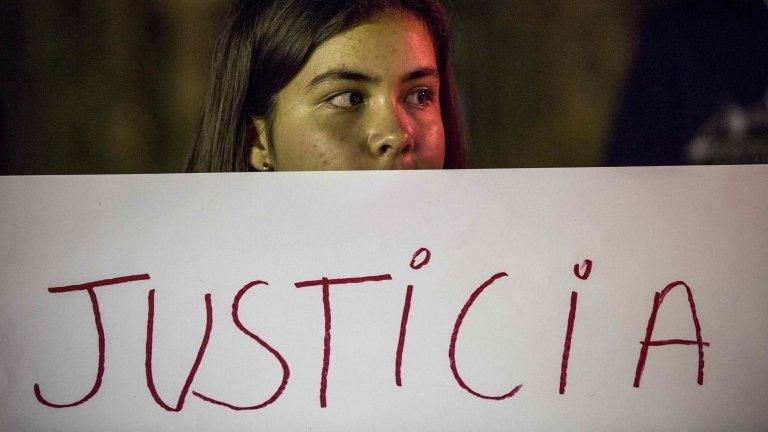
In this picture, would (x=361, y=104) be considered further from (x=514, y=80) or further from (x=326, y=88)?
(x=514, y=80)

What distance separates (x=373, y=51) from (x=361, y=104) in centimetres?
4

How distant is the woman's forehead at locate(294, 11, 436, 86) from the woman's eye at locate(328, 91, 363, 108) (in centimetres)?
2

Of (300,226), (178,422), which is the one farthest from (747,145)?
(178,422)

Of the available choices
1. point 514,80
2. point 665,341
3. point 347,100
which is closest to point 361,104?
point 347,100

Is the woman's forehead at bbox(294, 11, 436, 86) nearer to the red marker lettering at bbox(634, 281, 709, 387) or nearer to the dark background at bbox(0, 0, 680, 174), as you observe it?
the dark background at bbox(0, 0, 680, 174)

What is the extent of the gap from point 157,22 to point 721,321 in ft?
1.48

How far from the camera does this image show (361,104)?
0.42 metres

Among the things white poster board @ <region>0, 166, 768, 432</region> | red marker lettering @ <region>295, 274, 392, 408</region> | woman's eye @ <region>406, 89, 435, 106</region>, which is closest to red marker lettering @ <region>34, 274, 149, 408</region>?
white poster board @ <region>0, 166, 768, 432</region>

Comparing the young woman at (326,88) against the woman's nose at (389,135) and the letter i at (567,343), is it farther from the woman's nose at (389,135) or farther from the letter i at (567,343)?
the letter i at (567,343)

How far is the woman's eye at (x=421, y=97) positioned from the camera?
433 mm

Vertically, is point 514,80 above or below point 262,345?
above

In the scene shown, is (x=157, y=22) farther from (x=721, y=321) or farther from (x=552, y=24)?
(x=721, y=321)

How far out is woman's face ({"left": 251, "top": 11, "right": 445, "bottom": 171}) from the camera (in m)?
0.41

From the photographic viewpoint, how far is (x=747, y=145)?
442 mm
